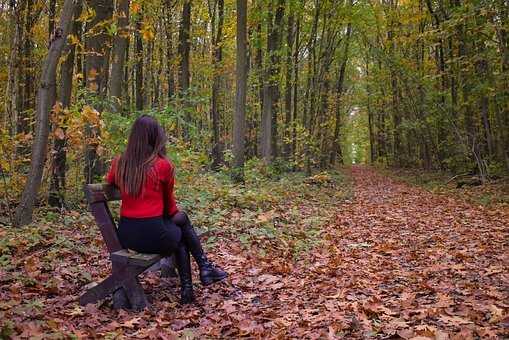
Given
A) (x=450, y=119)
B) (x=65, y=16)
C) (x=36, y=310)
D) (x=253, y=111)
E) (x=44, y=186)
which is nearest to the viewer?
(x=36, y=310)

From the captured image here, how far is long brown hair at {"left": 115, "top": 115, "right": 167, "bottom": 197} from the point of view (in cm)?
505

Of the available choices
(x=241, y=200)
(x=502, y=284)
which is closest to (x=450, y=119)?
(x=241, y=200)

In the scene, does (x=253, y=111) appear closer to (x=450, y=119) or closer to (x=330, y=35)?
(x=330, y=35)

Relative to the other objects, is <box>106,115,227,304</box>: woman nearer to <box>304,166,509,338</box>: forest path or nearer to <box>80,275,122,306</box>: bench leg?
<box>80,275,122,306</box>: bench leg

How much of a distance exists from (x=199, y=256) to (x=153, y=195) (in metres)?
0.94

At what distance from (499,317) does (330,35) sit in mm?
19684

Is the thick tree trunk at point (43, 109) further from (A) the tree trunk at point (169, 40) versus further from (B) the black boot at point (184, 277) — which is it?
(A) the tree trunk at point (169, 40)

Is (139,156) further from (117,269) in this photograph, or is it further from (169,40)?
(169,40)

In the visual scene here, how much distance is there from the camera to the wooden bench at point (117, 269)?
195 inches

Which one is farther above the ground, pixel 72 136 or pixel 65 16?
pixel 65 16

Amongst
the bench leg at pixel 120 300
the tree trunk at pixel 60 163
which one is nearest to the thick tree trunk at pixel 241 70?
the tree trunk at pixel 60 163

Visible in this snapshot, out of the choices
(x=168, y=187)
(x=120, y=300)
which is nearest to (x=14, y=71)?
(x=168, y=187)

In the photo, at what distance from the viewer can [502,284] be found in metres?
5.31

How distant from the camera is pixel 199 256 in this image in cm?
551
